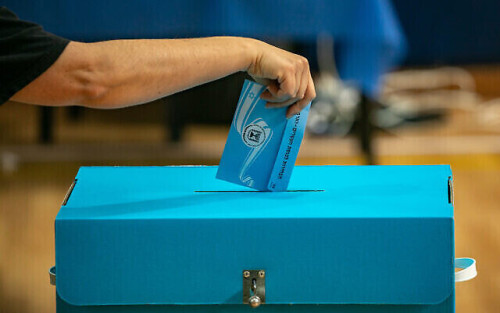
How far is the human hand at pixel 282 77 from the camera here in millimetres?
917

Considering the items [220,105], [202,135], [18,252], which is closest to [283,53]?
[18,252]

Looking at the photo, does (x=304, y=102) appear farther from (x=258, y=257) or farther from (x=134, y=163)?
(x=134, y=163)

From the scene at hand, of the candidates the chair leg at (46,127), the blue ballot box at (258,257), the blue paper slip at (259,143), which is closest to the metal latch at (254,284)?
the blue ballot box at (258,257)

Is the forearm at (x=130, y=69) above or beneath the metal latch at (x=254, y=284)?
above

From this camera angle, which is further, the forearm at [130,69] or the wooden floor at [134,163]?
the wooden floor at [134,163]

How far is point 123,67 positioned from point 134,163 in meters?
1.86

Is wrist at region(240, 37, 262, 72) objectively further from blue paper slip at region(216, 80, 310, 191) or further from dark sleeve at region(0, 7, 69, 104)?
dark sleeve at region(0, 7, 69, 104)

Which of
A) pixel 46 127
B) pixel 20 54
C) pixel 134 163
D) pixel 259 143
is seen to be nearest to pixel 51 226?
pixel 134 163

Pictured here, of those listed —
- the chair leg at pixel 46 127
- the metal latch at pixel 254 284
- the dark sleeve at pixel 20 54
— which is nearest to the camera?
the dark sleeve at pixel 20 54

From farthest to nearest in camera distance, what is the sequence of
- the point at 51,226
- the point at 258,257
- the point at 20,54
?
1. the point at 51,226
2. the point at 258,257
3. the point at 20,54

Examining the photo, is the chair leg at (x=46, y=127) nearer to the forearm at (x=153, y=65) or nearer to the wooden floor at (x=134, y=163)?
the wooden floor at (x=134, y=163)

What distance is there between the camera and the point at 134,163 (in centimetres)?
268

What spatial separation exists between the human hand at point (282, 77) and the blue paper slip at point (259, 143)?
0.04 ft

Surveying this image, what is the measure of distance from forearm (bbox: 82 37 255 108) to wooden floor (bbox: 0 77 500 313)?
2.62ft
